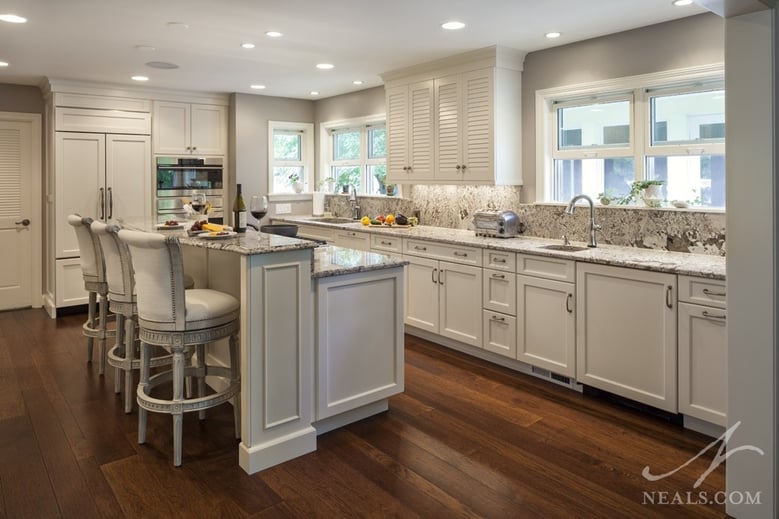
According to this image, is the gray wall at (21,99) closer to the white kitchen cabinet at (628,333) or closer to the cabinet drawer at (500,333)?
the cabinet drawer at (500,333)

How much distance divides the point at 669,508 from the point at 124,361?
3.01 meters

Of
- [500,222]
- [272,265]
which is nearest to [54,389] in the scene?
[272,265]

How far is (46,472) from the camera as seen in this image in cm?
271

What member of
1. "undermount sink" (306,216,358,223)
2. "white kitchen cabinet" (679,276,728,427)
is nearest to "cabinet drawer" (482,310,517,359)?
"white kitchen cabinet" (679,276,728,427)

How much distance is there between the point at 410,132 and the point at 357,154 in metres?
1.55

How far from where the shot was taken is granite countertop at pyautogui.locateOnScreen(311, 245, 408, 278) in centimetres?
298

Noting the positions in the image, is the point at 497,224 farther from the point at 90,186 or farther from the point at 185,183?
the point at 90,186

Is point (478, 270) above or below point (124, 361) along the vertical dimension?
above

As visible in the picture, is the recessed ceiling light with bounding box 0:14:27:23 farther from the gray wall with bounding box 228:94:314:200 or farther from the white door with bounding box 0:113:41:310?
the gray wall with bounding box 228:94:314:200

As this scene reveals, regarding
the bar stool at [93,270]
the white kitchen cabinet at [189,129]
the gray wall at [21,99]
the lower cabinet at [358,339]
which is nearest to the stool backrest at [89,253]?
the bar stool at [93,270]

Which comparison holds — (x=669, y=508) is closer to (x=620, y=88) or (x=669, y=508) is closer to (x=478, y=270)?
(x=478, y=270)

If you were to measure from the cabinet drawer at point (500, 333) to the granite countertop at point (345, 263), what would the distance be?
4.02 feet

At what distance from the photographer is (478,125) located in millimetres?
4734

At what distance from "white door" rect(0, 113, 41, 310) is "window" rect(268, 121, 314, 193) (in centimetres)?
256
